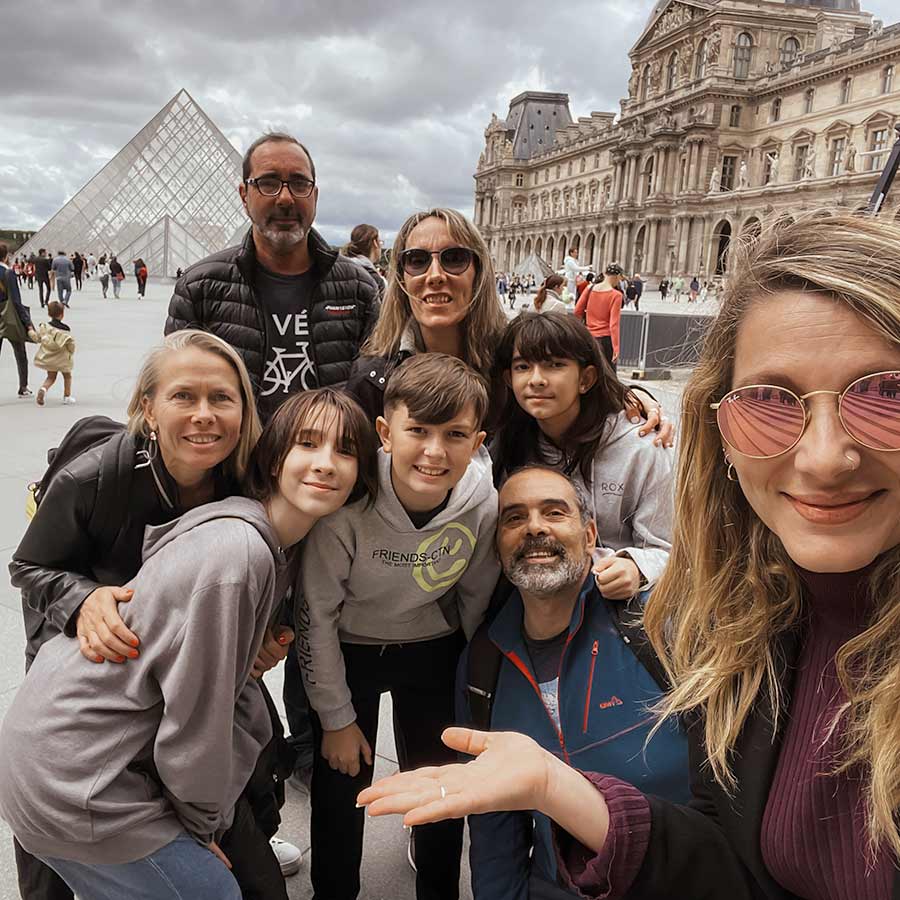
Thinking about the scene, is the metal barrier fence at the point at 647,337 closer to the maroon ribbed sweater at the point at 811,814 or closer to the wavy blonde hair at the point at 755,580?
the wavy blonde hair at the point at 755,580

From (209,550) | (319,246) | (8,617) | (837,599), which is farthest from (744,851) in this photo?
(8,617)

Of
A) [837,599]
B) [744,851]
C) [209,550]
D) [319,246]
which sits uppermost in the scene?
[319,246]

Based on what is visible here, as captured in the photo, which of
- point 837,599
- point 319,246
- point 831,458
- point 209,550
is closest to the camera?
point 831,458

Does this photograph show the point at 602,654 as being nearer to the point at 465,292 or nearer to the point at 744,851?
the point at 744,851

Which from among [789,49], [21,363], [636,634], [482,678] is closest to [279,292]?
[482,678]

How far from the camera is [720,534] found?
44.3 inches

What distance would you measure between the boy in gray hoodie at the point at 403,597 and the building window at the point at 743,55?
57.6 m

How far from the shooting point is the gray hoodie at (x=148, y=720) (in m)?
1.23

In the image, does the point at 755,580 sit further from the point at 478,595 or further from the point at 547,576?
the point at 478,595

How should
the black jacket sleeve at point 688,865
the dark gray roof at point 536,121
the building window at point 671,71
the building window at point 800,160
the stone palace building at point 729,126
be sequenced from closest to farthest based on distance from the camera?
the black jacket sleeve at point 688,865, the stone palace building at point 729,126, the building window at point 800,160, the building window at point 671,71, the dark gray roof at point 536,121

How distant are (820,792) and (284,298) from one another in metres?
2.25

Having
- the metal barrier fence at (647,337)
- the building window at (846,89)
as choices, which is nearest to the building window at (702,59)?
the building window at (846,89)

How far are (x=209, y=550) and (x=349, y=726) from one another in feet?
2.42

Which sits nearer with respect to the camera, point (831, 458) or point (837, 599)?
point (831, 458)
